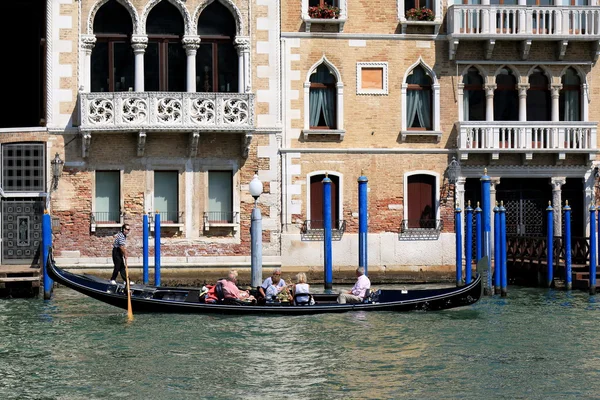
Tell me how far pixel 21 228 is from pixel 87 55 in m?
3.51

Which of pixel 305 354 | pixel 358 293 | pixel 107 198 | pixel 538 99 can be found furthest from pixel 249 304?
pixel 538 99

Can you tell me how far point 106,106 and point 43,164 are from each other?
1.64 meters

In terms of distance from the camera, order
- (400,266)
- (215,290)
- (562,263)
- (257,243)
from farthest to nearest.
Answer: (400,266) < (562,263) < (257,243) < (215,290)

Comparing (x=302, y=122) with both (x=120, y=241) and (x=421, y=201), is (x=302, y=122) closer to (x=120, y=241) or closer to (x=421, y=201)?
(x=421, y=201)

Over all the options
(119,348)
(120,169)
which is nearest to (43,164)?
(120,169)

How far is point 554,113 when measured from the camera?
88.1 feet

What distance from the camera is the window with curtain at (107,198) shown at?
25.5 meters

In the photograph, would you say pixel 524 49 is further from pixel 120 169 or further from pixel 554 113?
pixel 120 169

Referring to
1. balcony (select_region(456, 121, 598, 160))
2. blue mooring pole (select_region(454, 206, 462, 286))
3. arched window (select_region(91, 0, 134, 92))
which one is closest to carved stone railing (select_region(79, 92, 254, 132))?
arched window (select_region(91, 0, 134, 92))

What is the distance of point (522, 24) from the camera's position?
2631cm

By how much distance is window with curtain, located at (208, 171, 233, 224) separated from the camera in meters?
25.8

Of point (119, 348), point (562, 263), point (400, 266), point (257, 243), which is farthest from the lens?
point (400, 266)

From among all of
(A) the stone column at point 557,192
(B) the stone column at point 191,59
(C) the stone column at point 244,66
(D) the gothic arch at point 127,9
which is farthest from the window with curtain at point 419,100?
(D) the gothic arch at point 127,9

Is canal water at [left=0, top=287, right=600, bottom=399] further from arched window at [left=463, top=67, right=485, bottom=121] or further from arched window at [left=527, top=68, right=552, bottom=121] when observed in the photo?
arched window at [left=527, top=68, right=552, bottom=121]
